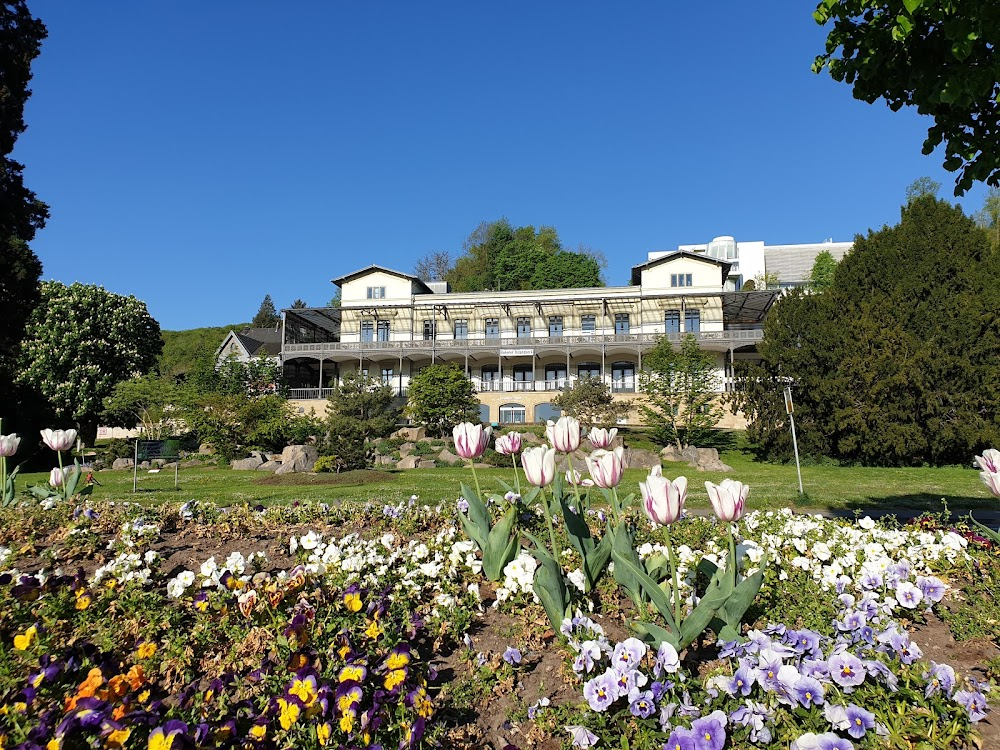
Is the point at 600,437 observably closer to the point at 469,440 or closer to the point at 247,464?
the point at 469,440

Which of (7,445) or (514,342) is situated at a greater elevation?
(514,342)

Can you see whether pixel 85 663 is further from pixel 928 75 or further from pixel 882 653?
pixel 928 75

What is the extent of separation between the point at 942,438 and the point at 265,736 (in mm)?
23502

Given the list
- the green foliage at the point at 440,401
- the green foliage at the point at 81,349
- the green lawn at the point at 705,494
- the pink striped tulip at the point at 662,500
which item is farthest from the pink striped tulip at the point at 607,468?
the green foliage at the point at 81,349

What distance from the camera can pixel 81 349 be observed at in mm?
35500

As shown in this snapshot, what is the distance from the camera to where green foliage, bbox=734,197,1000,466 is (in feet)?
66.1

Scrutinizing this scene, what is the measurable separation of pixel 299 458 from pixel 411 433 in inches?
315

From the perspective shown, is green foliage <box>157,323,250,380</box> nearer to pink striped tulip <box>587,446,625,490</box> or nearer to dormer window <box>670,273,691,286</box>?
dormer window <box>670,273,691,286</box>

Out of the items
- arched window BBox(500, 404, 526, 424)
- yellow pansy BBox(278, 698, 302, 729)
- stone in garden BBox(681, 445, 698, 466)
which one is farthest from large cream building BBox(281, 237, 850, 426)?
yellow pansy BBox(278, 698, 302, 729)

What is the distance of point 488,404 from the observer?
132ft

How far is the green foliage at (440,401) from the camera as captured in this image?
2786cm

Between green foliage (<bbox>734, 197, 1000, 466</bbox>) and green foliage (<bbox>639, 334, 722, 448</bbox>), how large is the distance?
2305 mm

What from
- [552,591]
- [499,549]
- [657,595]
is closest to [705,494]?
[499,549]

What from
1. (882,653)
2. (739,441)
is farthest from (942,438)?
(882,653)
